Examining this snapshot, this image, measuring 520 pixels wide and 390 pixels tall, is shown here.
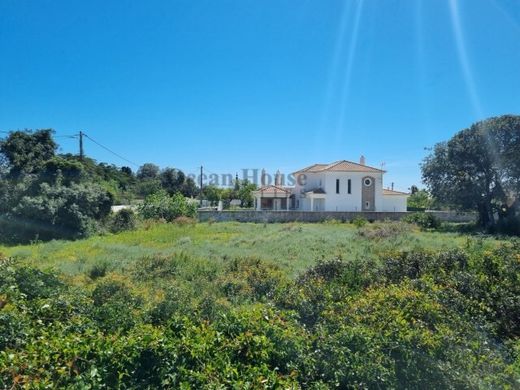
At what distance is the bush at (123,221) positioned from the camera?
64.0ft

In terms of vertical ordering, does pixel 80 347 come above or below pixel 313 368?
above

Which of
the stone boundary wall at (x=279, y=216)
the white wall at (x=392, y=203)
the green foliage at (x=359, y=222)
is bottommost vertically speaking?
the green foliage at (x=359, y=222)

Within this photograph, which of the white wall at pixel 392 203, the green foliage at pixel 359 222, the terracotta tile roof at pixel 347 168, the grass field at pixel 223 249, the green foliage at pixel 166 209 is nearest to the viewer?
the grass field at pixel 223 249

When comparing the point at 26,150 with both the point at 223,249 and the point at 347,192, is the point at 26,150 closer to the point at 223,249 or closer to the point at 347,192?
the point at 223,249

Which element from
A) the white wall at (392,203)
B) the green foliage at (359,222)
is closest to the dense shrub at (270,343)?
the green foliage at (359,222)

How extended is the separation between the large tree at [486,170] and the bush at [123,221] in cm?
2028

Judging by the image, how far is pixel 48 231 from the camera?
1680 cm

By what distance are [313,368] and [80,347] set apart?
6.10 ft

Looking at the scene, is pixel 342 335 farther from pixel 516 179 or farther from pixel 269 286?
pixel 516 179

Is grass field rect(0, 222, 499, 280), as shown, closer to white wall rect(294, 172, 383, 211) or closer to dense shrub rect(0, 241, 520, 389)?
dense shrub rect(0, 241, 520, 389)

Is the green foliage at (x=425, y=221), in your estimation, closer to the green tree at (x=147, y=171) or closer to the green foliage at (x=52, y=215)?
the green foliage at (x=52, y=215)

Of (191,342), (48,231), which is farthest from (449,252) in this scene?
(48,231)

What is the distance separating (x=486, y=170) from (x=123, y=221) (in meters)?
23.1

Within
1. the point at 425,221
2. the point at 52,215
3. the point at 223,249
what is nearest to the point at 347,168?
the point at 425,221
